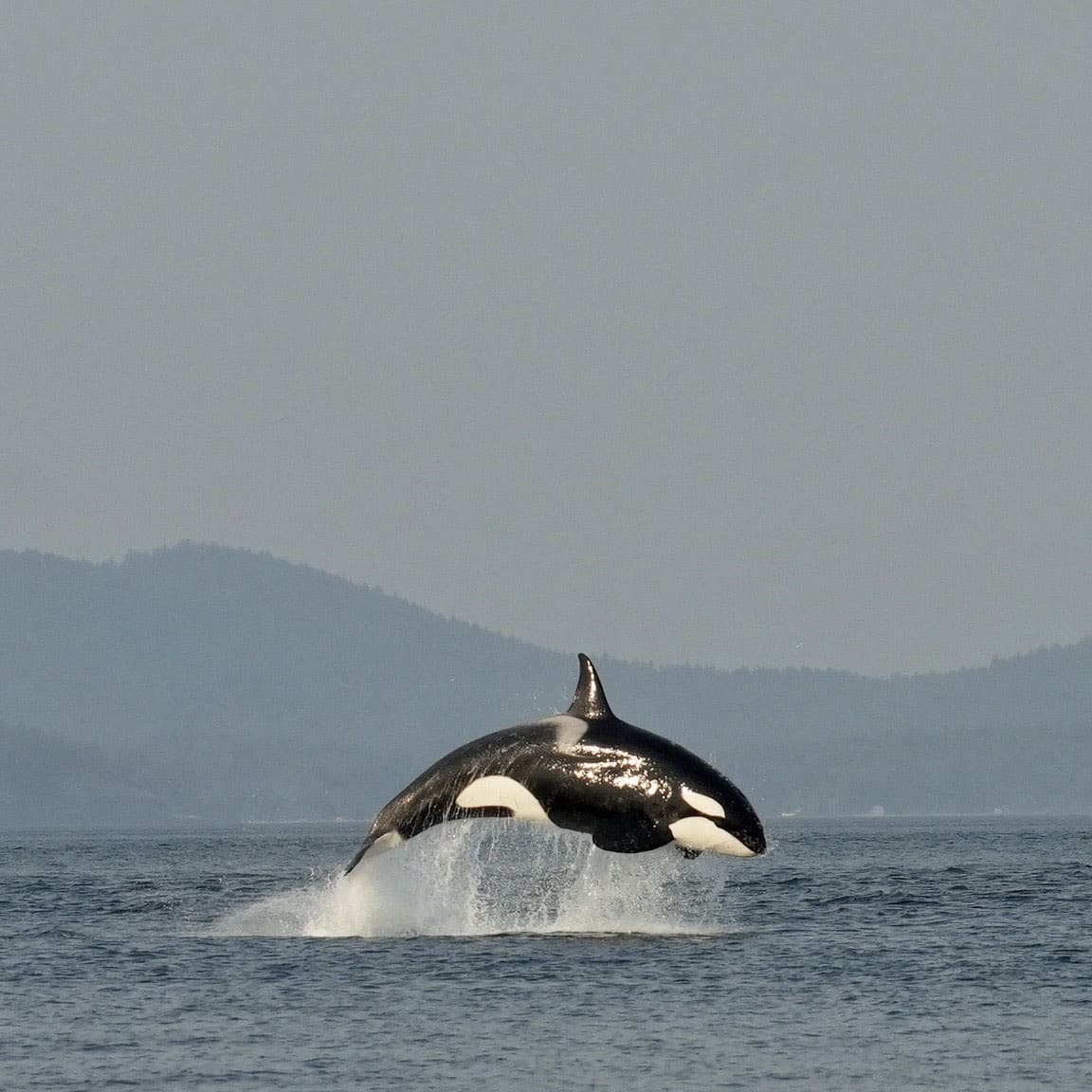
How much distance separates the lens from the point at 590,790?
33812 millimetres

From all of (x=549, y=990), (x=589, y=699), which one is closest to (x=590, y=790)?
(x=589, y=699)

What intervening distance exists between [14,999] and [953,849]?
274ft

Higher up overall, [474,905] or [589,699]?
[589,699]

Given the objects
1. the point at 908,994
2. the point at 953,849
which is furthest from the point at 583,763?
the point at 953,849

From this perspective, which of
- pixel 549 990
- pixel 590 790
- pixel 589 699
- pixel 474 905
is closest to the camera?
pixel 590 790

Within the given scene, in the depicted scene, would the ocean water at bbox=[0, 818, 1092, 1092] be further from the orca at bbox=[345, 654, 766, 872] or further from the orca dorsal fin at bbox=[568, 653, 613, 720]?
the orca dorsal fin at bbox=[568, 653, 613, 720]

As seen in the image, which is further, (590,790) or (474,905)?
(474,905)

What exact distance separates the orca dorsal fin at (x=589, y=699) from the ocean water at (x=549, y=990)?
2.49 m

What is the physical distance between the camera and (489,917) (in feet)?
157

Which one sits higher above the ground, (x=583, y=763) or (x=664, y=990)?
(x=583, y=763)

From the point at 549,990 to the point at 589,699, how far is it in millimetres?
4610

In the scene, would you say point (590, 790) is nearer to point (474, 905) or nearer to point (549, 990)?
point (549, 990)

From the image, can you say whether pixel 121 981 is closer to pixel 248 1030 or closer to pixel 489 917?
pixel 248 1030

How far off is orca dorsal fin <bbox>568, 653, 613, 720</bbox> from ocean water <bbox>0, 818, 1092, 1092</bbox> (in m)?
2.49
